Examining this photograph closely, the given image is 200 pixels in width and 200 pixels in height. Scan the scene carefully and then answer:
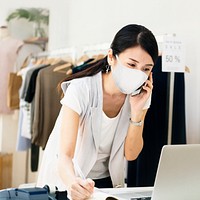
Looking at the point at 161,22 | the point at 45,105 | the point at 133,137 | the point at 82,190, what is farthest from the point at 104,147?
the point at 45,105

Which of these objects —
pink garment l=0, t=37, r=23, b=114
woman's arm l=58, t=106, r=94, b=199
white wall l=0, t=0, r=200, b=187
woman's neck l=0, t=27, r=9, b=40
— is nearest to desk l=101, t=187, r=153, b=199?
woman's arm l=58, t=106, r=94, b=199

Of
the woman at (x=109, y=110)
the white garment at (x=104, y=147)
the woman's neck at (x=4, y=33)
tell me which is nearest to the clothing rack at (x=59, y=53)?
the woman's neck at (x=4, y=33)

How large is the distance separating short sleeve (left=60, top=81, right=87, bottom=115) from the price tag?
0.56 metres

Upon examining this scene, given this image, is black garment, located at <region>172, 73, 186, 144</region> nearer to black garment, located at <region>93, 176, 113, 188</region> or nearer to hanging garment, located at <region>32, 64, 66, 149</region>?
black garment, located at <region>93, 176, 113, 188</region>

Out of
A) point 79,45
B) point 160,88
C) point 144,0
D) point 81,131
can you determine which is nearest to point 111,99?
point 81,131

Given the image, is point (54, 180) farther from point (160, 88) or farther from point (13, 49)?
point (13, 49)

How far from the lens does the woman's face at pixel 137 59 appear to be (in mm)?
1473

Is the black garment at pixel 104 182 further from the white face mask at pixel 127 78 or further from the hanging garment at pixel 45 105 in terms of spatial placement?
the hanging garment at pixel 45 105

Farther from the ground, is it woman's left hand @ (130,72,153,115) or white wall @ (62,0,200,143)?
white wall @ (62,0,200,143)

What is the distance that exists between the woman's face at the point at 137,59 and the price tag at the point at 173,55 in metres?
0.40

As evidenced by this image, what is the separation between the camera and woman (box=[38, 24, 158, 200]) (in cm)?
147

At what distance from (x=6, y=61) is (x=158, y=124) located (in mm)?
1805

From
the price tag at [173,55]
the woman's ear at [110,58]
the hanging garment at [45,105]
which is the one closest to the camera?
the woman's ear at [110,58]

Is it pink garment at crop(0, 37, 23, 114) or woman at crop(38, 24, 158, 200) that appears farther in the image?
pink garment at crop(0, 37, 23, 114)
